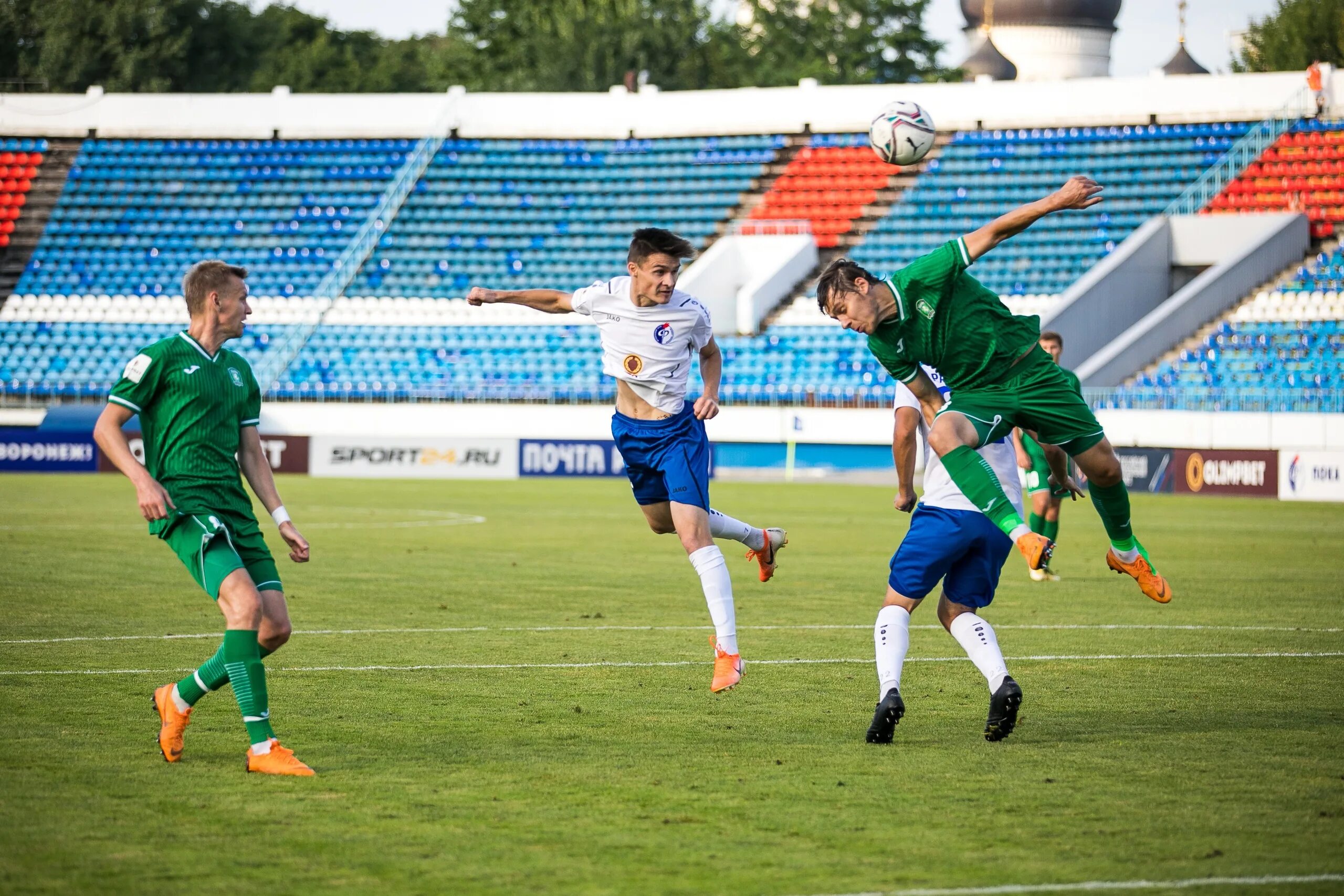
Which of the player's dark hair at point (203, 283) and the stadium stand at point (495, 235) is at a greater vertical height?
the stadium stand at point (495, 235)

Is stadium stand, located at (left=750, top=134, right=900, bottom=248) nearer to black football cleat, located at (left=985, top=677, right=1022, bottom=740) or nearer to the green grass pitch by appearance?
the green grass pitch

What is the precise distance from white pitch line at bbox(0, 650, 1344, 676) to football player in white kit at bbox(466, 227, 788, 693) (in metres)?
1.36

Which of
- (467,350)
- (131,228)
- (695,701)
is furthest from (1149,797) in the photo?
(131,228)

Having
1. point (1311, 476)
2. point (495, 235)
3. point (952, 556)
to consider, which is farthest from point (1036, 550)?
point (495, 235)

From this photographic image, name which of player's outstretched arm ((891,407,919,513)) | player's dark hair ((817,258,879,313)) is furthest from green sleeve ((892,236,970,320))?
player's outstretched arm ((891,407,919,513))

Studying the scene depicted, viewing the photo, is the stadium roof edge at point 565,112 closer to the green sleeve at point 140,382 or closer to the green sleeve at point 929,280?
the green sleeve at point 929,280

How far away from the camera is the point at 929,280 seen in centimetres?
723

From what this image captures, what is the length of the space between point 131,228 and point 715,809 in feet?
129

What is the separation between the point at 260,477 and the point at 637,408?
2.36 metres

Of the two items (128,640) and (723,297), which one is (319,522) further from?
(723,297)

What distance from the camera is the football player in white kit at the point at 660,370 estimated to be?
832 centimetres

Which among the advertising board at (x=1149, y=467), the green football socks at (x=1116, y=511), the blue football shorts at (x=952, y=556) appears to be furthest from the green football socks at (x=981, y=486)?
the advertising board at (x=1149, y=467)

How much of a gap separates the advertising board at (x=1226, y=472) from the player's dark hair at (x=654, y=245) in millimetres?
22618

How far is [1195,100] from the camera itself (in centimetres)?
3856
